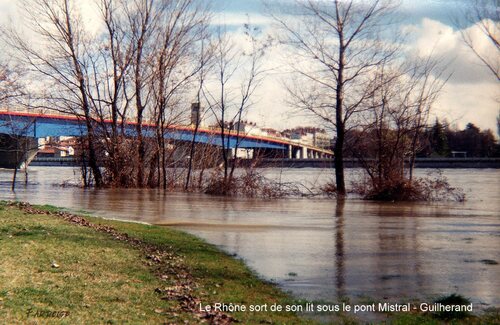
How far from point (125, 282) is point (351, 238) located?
5737 mm

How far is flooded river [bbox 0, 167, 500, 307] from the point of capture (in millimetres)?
7598

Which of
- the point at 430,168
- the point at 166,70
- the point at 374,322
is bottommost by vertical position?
the point at 374,322

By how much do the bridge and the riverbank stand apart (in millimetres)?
18108

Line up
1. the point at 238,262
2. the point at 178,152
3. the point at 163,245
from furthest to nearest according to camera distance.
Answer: the point at 178,152, the point at 163,245, the point at 238,262

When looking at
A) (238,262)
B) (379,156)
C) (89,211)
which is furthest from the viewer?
(379,156)

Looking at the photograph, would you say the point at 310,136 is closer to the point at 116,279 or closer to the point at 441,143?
the point at 441,143

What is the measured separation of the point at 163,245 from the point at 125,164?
1885 cm

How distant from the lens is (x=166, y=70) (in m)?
28.0

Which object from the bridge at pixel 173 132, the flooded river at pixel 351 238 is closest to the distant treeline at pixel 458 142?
the flooded river at pixel 351 238

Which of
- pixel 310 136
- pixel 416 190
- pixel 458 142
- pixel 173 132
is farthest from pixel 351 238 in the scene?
pixel 173 132

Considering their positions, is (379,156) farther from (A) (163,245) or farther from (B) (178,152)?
(A) (163,245)

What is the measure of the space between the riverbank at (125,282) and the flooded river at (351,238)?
2.18 ft

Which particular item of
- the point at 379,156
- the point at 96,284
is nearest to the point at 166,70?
the point at 379,156

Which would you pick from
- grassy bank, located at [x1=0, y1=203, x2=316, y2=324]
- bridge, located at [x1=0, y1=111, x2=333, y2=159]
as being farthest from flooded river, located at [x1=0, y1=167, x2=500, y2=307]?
bridge, located at [x1=0, y1=111, x2=333, y2=159]
